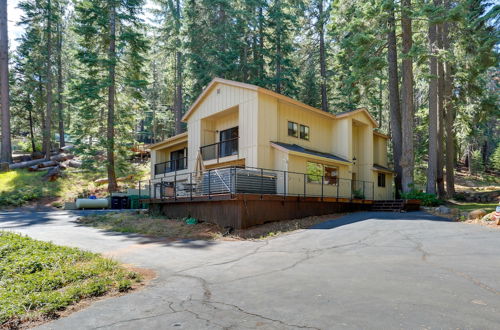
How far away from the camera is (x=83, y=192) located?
27.4 meters

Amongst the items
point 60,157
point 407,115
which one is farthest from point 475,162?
point 60,157

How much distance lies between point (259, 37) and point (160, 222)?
74.1 ft

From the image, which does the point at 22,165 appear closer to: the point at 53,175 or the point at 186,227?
the point at 53,175

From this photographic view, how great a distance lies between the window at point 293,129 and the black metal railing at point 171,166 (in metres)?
8.96

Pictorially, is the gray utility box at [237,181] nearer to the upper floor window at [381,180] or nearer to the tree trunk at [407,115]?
the tree trunk at [407,115]

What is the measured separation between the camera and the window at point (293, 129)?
730 inches

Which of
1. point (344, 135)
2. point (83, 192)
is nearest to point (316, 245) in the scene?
point (344, 135)

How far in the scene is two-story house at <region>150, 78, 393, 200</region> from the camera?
16609mm

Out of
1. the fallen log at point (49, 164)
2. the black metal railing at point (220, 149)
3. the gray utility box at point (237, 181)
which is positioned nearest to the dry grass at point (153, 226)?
the gray utility box at point (237, 181)

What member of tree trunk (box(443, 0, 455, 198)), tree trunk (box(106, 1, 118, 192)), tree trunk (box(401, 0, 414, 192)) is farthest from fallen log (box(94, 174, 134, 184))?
tree trunk (box(443, 0, 455, 198))

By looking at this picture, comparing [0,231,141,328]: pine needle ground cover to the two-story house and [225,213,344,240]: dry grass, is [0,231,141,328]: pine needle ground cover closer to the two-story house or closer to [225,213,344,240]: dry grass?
[225,213,344,240]: dry grass

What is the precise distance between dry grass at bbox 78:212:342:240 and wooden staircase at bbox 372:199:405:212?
371 cm

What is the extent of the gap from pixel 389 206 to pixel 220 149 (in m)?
10.1

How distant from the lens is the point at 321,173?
18484 millimetres
